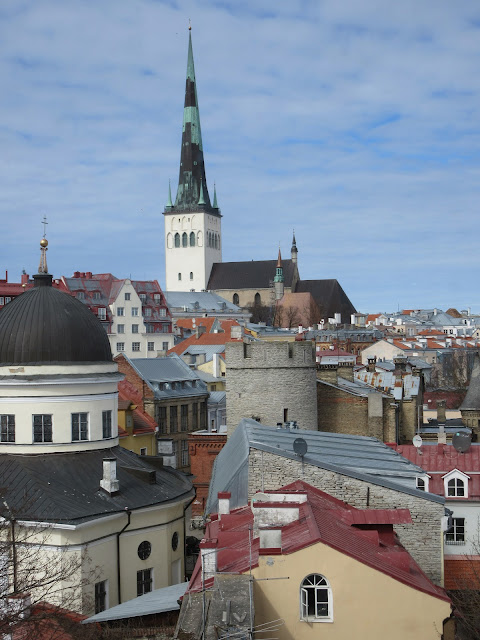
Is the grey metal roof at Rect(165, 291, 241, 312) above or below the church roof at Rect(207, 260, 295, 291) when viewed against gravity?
below

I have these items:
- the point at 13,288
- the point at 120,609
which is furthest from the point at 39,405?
the point at 13,288

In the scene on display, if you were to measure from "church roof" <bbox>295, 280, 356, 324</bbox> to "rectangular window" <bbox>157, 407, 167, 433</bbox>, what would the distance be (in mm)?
118123

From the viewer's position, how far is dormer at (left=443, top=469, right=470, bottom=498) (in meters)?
29.8

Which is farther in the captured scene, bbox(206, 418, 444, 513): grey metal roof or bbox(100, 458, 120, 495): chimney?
bbox(100, 458, 120, 495): chimney

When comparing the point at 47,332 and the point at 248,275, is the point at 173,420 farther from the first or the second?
the point at 248,275

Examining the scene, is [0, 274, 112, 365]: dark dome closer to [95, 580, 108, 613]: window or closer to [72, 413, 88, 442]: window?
[72, 413, 88, 442]: window

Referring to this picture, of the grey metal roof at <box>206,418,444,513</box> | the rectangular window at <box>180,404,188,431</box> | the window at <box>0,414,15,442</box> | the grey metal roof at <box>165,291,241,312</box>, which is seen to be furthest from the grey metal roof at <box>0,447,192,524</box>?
the grey metal roof at <box>165,291,241,312</box>

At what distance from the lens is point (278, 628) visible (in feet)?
48.0

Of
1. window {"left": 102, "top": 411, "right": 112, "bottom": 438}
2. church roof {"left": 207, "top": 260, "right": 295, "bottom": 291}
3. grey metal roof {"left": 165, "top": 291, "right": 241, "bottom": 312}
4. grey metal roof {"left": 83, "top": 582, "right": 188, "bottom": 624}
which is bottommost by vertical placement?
grey metal roof {"left": 83, "top": 582, "right": 188, "bottom": 624}

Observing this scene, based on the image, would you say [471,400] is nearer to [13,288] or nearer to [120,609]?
[120,609]

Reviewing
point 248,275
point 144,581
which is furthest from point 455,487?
point 248,275

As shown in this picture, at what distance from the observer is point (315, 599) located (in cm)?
1492

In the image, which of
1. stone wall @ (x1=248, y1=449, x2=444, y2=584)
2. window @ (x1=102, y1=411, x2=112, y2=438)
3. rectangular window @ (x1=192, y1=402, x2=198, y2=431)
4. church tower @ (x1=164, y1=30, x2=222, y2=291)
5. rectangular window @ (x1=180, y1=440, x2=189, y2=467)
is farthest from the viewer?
church tower @ (x1=164, y1=30, x2=222, y2=291)

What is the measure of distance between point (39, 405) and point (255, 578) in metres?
14.2
